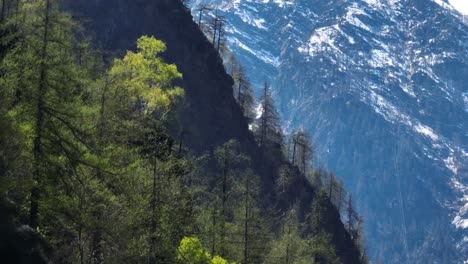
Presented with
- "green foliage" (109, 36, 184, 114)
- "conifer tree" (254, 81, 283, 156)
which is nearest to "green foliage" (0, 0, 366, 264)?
"green foliage" (109, 36, 184, 114)

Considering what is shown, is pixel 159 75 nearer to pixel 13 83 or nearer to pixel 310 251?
pixel 13 83

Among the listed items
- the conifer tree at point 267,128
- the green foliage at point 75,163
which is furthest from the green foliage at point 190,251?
the conifer tree at point 267,128

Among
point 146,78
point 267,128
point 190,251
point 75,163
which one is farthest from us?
point 267,128

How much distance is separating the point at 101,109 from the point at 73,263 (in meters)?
8.95

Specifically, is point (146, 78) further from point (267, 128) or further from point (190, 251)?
point (267, 128)

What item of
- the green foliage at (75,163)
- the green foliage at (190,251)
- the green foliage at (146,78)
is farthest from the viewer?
the green foliage at (146,78)

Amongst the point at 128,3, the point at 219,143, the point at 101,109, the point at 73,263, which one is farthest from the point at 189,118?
the point at 73,263

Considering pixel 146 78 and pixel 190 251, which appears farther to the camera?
pixel 146 78

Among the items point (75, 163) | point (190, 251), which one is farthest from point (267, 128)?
point (75, 163)

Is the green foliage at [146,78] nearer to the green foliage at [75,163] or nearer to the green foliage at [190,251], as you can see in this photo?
the green foliage at [75,163]

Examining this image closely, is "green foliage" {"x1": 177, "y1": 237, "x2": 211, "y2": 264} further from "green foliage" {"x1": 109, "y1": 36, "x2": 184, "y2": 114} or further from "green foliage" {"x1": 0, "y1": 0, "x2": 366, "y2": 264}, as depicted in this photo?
"green foliage" {"x1": 109, "y1": 36, "x2": 184, "y2": 114}

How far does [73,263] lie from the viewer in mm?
27828

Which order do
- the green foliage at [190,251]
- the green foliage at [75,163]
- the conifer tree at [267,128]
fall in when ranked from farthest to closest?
the conifer tree at [267,128], the green foliage at [190,251], the green foliage at [75,163]

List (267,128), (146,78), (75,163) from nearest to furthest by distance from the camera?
1. (75,163)
2. (146,78)
3. (267,128)
